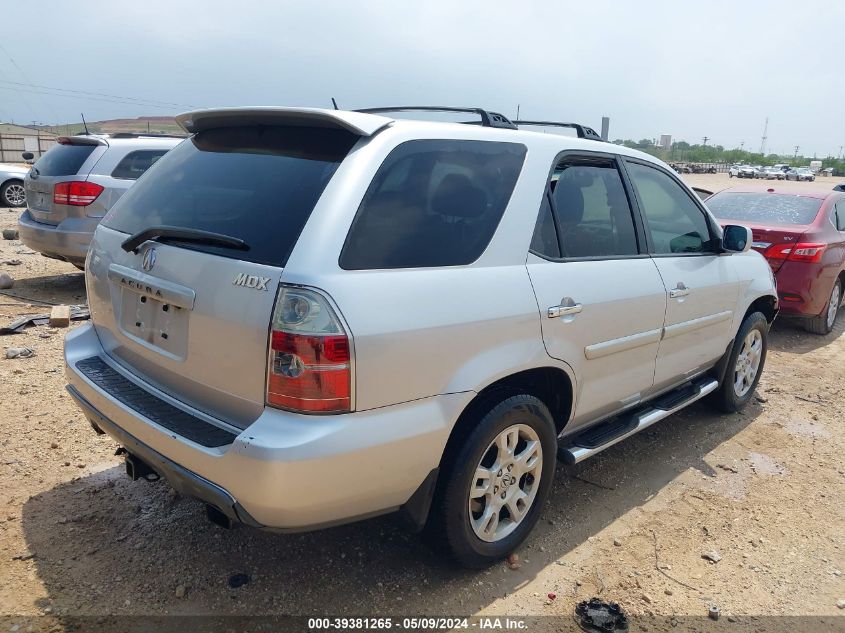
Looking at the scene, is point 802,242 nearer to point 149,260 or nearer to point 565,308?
point 565,308

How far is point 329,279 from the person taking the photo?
2174 millimetres

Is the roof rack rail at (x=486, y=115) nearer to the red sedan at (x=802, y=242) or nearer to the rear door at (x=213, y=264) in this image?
the rear door at (x=213, y=264)

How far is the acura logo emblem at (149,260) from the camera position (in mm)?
2617

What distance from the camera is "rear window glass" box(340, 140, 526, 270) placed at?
92.7 inches

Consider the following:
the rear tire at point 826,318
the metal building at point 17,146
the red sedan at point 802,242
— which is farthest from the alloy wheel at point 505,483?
the metal building at point 17,146

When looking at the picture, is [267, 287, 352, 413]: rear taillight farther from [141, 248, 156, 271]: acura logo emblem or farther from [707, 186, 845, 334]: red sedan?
[707, 186, 845, 334]: red sedan

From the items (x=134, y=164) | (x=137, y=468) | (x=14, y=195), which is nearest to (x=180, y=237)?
(x=137, y=468)

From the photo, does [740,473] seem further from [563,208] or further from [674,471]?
[563,208]

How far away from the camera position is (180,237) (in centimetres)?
255

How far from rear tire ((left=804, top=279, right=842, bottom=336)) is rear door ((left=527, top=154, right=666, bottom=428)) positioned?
477 centimetres

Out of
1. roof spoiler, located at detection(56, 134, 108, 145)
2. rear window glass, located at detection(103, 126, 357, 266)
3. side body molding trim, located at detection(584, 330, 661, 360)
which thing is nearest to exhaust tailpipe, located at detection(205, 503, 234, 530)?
rear window glass, located at detection(103, 126, 357, 266)

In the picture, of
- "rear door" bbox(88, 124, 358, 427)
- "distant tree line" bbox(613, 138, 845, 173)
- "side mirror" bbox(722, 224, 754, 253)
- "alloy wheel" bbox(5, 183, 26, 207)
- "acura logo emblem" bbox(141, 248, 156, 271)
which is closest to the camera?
"rear door" bbox(88, 124, 358, 427)

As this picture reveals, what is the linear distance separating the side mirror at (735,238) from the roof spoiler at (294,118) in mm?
2845

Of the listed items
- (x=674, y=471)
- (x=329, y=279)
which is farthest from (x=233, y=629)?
(x=674, y=471)
